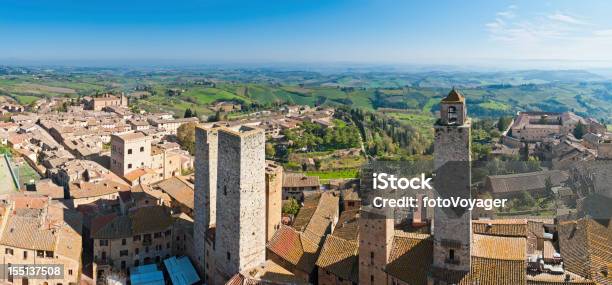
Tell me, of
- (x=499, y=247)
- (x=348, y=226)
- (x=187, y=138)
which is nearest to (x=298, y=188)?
(x=348, y=226)

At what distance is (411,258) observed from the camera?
20562 millimetres

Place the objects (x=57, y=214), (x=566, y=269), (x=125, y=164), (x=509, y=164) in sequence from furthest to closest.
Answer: (x=509, y=164), (x=125, y=164), (x=57, y=214), (x=566, y=269)

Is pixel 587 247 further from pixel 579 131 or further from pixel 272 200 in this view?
pixel 579 131

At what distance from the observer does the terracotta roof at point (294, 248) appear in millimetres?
23719

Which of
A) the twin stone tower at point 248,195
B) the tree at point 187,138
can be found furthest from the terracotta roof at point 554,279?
the tree at point 187,138

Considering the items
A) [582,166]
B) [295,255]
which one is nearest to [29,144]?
[295,255]

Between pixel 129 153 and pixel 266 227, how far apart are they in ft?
68.0

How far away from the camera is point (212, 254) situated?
79.5 ft

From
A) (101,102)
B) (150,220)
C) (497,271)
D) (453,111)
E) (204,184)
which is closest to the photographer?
(497,271)

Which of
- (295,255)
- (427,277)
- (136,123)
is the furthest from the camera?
(136,123)

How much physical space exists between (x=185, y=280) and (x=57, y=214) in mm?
9356

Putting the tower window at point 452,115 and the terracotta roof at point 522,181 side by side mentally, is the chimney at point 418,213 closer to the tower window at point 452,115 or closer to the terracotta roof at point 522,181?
the tower window at point 452,115

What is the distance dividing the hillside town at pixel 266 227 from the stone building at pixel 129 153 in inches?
4.9

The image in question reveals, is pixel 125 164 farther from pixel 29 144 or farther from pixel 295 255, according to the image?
pixel 295 255
